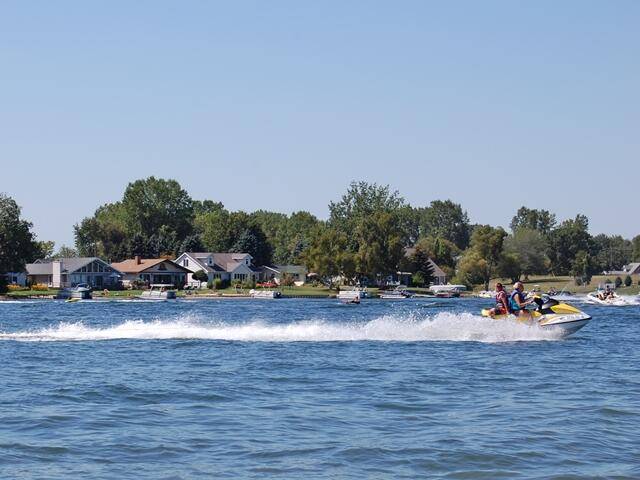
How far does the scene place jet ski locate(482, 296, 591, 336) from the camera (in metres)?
36.7

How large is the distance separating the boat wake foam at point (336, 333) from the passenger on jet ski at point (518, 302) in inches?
17.5

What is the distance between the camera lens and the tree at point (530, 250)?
17275 centimetres

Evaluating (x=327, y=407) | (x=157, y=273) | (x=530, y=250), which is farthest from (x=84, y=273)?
(x=327, y=407)

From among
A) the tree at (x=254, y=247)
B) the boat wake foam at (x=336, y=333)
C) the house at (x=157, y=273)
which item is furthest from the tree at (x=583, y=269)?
A: the boat wake foam at (x=336, y=333)

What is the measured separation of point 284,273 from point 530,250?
56738 mm

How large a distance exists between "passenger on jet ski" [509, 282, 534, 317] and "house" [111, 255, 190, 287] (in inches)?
3742

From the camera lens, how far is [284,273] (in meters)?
137

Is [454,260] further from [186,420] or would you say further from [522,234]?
[186,420]

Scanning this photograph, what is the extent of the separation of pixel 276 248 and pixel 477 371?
150 metres

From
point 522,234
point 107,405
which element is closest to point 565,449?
point 107,405

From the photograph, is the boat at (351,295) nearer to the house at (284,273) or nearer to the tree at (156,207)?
the house at (284,273)

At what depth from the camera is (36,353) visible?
33844mm

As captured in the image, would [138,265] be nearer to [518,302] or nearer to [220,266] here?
[220,266]

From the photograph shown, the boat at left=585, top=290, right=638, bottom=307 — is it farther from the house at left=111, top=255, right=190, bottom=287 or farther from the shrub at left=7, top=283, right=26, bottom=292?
the shrub at left=7, top=283, right=26, bottom=292
